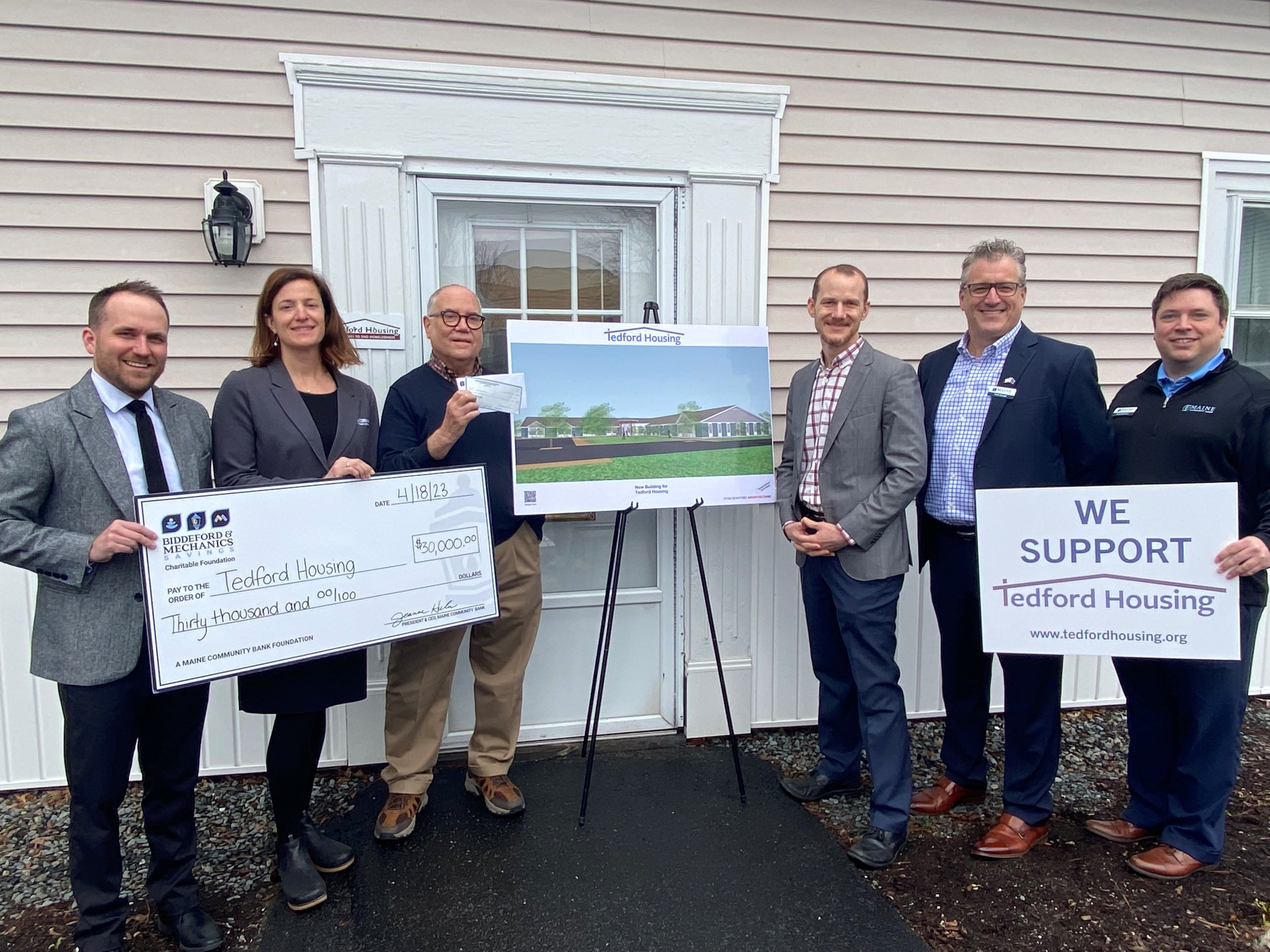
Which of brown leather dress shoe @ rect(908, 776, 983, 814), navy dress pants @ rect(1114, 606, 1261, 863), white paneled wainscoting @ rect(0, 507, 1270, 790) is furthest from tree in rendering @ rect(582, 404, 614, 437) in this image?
navy dress pants @ rect(1114, 606, 1261, 863)

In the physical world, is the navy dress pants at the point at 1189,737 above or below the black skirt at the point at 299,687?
below

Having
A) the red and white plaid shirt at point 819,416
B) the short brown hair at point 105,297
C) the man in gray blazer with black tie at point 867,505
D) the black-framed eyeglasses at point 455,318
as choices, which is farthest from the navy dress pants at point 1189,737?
the short brown hair at point 105,297

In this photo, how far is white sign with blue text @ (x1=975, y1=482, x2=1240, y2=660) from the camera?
2238 millimetres

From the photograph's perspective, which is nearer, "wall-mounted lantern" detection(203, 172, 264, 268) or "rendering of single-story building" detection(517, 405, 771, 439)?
"rendering of single-story building" detection(517, 405, 771, 439)

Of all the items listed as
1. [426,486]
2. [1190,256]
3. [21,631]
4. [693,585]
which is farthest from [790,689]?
[21,631]

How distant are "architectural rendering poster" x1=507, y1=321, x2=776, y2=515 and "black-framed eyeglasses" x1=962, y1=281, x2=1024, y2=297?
768mm

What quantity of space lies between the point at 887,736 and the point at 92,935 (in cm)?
244

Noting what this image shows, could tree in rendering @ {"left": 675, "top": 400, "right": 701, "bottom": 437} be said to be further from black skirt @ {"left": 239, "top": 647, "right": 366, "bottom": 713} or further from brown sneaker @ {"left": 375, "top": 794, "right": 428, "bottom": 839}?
brown sneaker @ {"left": 375, "top": 794, "right": 428, "bottom": 839}

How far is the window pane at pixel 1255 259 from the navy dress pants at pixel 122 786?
4.87 m

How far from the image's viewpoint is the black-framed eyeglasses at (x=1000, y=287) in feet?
8.03

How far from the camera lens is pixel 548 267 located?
3236mm

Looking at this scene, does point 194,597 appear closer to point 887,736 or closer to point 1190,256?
point 887,736

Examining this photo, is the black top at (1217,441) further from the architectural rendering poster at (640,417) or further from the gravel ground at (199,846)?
the gravel ground at (199,846)

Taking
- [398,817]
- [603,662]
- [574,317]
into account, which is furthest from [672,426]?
[398,817]
